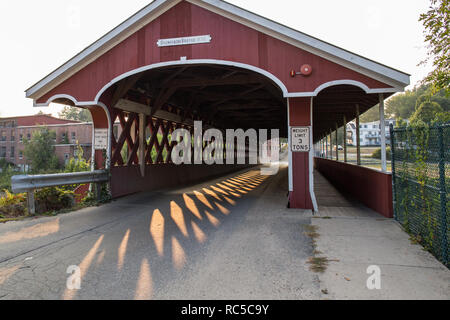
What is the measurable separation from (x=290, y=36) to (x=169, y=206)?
523 cm

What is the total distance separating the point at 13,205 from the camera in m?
6.67

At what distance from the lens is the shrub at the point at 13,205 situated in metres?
6.51

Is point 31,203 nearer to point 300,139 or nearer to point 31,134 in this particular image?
point 300,139

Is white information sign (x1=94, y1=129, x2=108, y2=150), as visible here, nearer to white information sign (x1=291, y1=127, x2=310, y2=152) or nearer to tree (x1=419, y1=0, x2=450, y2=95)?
white information sign (x1=291, y1=127, x2=310, y2=152)

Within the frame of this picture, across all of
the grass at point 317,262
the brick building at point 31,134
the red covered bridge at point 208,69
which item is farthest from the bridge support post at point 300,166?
the brick building at point 31,134

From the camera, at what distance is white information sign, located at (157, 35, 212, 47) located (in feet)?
23.2

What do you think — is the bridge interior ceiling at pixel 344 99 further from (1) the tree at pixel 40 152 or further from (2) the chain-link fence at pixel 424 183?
(1) the tree at pixel 40 152

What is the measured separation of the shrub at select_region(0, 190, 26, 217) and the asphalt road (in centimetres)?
102

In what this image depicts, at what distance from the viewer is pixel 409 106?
80.8 meters

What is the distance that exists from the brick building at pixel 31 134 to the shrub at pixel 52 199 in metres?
35.7

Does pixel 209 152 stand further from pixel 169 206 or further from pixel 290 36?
pixel 290 36

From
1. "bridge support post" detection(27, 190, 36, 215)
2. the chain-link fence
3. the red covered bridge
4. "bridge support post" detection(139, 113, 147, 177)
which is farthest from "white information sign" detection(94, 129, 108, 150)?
the chain-link fence

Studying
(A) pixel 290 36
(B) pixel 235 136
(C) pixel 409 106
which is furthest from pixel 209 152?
(C) pixel 409 106

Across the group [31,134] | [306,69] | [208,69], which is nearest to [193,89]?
[208,69]
